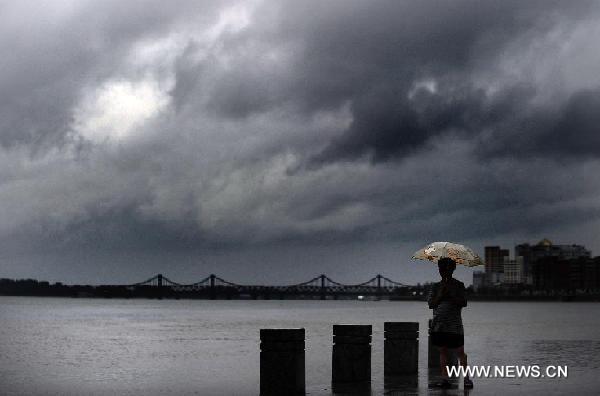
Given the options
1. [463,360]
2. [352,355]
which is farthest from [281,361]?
[463,360]

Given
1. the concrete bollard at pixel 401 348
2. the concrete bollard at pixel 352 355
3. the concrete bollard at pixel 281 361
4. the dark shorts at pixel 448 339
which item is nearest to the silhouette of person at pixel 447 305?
the dark shorts at pixel 448 339

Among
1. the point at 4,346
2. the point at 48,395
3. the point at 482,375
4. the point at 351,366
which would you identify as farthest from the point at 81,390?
the point at 4,346

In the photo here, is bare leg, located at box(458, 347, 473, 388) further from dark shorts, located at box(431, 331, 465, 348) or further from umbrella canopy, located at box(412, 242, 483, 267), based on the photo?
umbrella canopy, located at box(412, 242, 483, 267)

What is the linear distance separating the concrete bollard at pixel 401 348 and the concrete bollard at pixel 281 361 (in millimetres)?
2943

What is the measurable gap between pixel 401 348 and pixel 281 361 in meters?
3.59

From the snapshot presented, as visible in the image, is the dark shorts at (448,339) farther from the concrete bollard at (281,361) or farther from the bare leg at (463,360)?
the concrete bollard at (281,361)

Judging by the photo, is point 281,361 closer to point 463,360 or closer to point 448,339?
point 448,339

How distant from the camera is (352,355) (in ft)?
51.4

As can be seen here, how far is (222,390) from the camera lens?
1820 centimetres

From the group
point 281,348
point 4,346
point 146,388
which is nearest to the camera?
point 281,348

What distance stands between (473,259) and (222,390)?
19.2 ft

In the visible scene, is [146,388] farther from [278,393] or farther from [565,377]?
[565,377]

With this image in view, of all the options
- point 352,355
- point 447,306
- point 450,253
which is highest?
point 450,253

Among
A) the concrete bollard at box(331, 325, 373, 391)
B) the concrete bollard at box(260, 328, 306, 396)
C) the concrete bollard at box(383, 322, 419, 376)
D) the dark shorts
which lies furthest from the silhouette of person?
the concrete bollard at box(383, 322, 419, 376)
